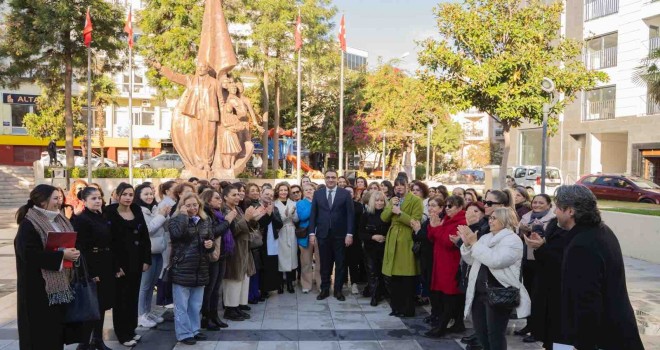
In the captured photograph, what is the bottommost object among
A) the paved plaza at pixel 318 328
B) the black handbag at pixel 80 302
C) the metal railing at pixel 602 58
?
the paved plaza at pixel 318 328

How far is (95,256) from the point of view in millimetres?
5602

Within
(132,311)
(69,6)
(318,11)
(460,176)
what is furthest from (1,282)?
(460,176)

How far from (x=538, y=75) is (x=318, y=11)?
16.0m

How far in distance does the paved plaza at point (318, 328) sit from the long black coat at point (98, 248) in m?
0.89

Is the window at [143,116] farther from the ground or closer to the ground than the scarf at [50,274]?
farther from the ground

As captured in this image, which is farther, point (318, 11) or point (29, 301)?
point (318, 11)

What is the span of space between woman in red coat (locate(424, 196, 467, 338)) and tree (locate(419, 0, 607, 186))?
37.1 ft

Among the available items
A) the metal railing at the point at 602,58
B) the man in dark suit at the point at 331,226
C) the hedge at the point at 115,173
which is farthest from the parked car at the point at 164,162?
the man in dark suit at the point at 331,226

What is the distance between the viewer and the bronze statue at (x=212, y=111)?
1616 centimetres

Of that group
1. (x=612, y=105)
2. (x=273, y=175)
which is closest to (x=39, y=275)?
(x=273, y=175)

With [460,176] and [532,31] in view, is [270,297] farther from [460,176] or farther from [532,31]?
[460,176]

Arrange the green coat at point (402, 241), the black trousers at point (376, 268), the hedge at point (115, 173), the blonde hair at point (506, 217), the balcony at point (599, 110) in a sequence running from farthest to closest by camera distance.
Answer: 1. the balcony at point (599, 110)
2. the hedge at point (115, 173)
3. the black trousers at point (376, 268)
4. the green coat at point (402, 241)
5. the blonde hair at point (506, 217)

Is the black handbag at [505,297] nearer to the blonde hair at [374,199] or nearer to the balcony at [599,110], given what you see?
the blonde hair at [374,199]

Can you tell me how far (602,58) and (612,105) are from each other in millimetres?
2568
